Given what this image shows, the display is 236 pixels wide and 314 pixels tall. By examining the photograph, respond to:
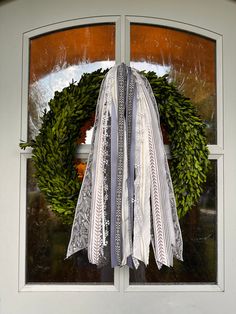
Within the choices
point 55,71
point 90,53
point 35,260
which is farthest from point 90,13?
point 35,260

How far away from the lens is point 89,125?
1298 mm

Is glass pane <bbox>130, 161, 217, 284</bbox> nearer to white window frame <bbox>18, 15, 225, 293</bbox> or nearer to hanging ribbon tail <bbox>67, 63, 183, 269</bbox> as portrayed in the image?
white window frame <bbox>18, 15, 225, 293</bbox>

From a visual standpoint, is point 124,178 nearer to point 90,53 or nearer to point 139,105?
point 139,105

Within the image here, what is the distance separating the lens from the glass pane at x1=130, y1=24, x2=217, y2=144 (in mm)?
1327

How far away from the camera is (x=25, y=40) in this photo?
133 cm

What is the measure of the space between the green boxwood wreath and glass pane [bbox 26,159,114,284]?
12cm

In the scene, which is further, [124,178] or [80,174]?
[80,174]

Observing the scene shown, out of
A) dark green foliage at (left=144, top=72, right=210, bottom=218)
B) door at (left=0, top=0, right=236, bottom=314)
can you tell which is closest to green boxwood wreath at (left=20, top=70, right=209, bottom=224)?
dark green foliage at (left=144, top=72, right=210, bottom=218)

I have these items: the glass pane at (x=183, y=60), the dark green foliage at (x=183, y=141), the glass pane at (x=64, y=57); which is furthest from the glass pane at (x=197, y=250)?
the glass pane at (x=64, y=57)

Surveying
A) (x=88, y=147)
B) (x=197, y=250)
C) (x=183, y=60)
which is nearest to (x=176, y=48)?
(x=183, y=60)

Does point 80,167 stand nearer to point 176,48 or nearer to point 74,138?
point 74,138

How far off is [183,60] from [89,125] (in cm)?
43
